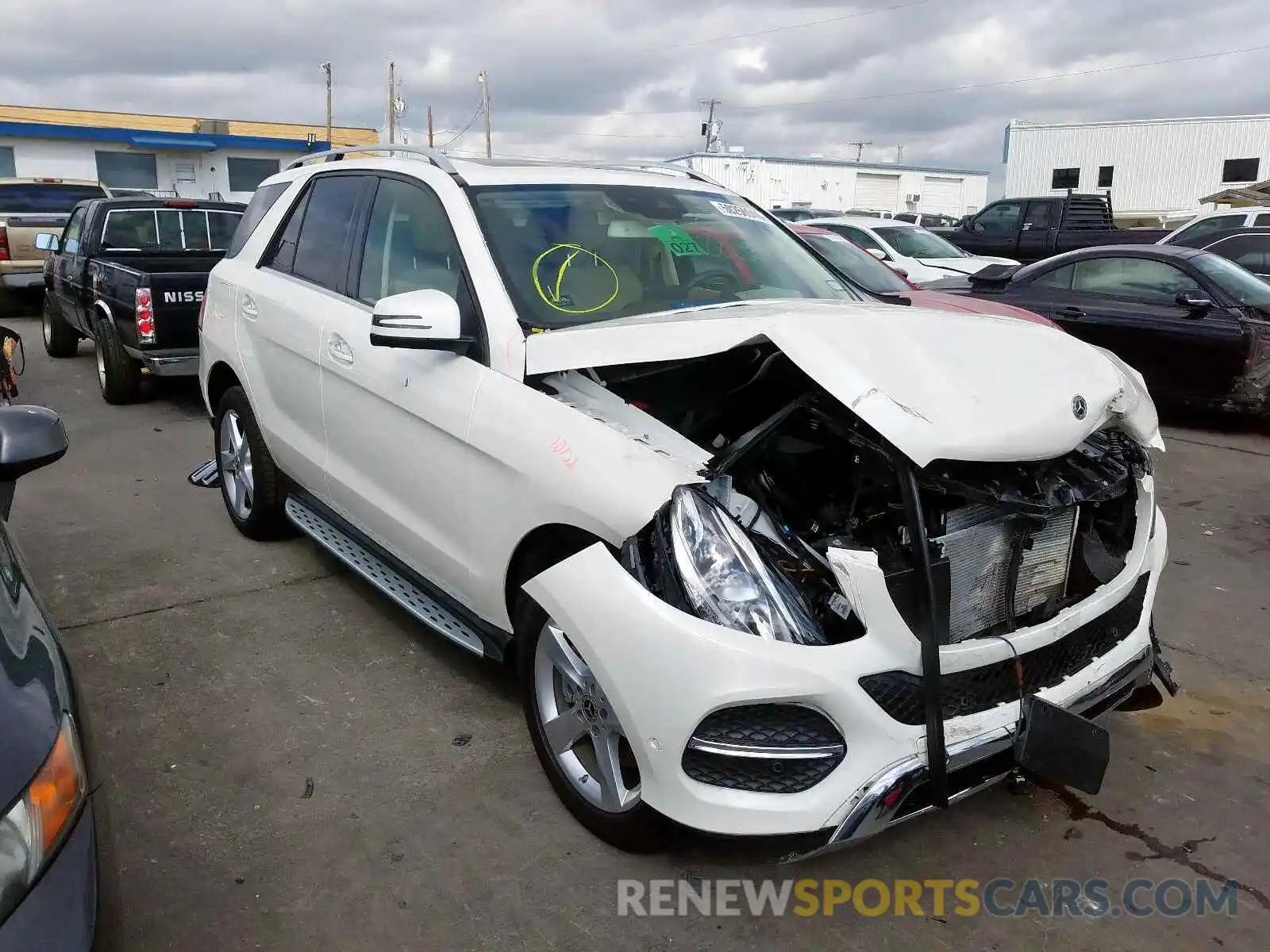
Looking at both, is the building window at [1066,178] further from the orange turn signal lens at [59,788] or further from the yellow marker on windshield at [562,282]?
the orange turn signal lens at [59,788]

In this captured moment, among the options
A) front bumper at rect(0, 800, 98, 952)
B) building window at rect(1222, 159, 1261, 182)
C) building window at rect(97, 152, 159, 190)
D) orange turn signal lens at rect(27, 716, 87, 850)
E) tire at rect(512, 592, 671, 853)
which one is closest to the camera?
front bumper at rect(0, 800, 98, 952)

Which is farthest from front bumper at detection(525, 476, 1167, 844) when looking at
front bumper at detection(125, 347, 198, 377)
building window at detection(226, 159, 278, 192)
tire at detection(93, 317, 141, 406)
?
building window at detection(226, 159, 278, 192)

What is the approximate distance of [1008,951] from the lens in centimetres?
248

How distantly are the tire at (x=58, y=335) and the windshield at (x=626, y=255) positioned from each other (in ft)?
31.6

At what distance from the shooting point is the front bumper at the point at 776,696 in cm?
228

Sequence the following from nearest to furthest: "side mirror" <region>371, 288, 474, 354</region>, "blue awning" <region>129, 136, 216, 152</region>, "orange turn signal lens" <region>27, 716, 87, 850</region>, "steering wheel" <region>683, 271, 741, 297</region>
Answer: "orange turn signal lens" <region>27, 716, 87, 850</region>, "side mirror" <region>371, 288, 474, 354</region>, "steering wheel" <region>683, 271, 741, 297</region>, "blue awning" <region>129, 136, 216, 152</region>

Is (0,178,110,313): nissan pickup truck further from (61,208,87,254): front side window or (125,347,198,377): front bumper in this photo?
(125,347,198,377): front bumper

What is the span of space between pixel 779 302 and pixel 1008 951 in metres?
2.15

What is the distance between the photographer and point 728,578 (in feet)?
8.00

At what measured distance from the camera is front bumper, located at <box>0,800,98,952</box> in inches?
60.0

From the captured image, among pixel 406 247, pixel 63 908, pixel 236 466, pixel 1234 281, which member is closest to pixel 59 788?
pixel 63 908

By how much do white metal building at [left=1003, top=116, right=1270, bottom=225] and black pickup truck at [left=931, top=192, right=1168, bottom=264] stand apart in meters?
23.0

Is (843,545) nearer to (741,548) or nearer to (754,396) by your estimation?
(741,548)

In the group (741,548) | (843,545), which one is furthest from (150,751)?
(843,545)
